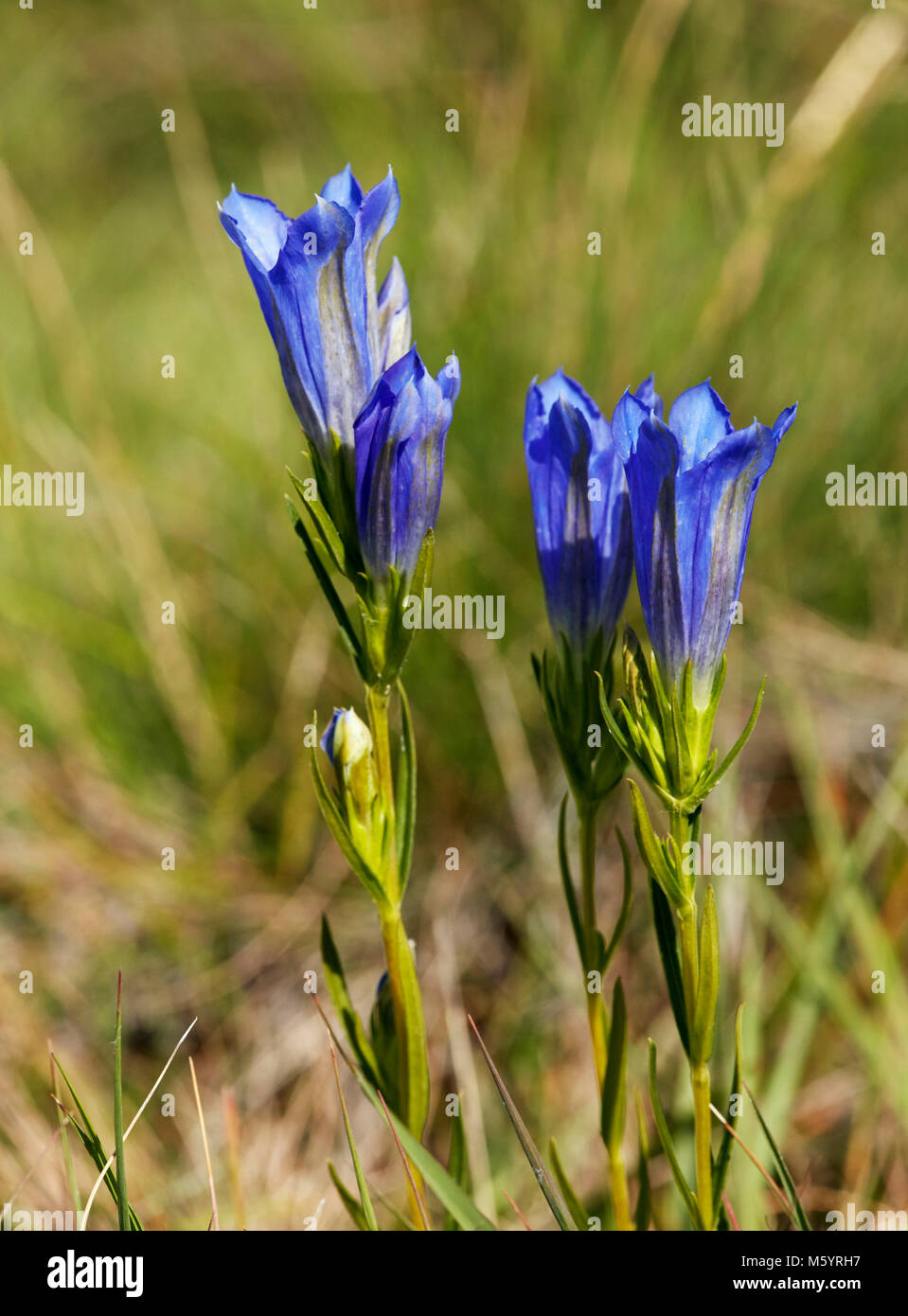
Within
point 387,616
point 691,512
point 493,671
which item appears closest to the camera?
point 691,512

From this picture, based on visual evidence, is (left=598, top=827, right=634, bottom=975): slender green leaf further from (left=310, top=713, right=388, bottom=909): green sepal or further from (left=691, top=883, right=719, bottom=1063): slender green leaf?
(left=310, top=713, right=388, bottom=909): green sepal

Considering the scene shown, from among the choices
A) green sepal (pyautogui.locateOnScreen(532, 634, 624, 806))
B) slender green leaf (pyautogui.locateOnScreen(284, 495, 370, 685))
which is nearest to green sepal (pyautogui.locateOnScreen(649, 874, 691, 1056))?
green sepal (pyautogui.locateOnScreen(532, 634, 624, 806))

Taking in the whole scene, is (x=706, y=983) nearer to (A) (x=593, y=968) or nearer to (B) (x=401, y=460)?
(A) (x=593, y=968)

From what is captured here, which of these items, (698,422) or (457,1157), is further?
(457,1157)

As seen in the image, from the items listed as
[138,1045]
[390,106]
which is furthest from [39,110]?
[138,1045]

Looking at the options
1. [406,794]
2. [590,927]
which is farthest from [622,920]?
[406,794]

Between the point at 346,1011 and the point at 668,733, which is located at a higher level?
the point at 668,733

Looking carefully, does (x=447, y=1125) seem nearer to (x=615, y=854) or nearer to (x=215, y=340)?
(x=615, y=854)
